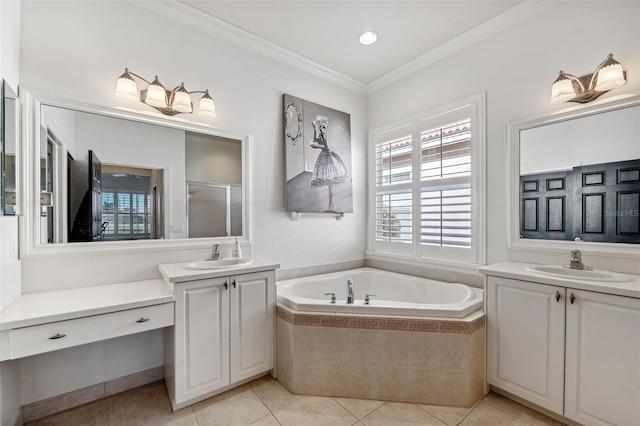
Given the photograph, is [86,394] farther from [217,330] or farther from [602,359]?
[602,359]

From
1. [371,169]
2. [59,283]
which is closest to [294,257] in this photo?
[371,169]

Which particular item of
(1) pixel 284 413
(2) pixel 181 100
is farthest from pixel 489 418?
(2) pixel 181 100

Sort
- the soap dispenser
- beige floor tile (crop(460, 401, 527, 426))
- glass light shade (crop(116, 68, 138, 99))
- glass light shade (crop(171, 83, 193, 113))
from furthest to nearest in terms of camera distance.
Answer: the soap dispenser → glass light shade (crop(171, 83, 193, 113)) → glass light shade (crop(116, 68, 138, 99)) → beige floor tile (crop(460, 401, 527, 426))

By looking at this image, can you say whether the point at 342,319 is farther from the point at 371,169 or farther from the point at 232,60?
the point at 232,60

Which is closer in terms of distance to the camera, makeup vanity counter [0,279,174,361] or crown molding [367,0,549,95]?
makeup vanity counter [0,279,174,361]

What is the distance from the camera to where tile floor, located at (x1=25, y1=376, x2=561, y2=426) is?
175 centimetres

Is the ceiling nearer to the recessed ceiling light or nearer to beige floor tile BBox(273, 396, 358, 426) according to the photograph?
the recessed ceiling light

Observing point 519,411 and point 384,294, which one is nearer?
point 519,411

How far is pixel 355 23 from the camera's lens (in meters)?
2.40

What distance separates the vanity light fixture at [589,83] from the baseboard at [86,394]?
346 cm

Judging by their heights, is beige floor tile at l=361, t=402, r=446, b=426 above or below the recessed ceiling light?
below

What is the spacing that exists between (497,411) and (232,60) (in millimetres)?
3265

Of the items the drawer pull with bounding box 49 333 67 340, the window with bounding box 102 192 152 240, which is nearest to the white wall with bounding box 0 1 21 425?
the drawer pull with bounding box 49 333 67 340

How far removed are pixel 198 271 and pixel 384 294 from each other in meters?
1.89
